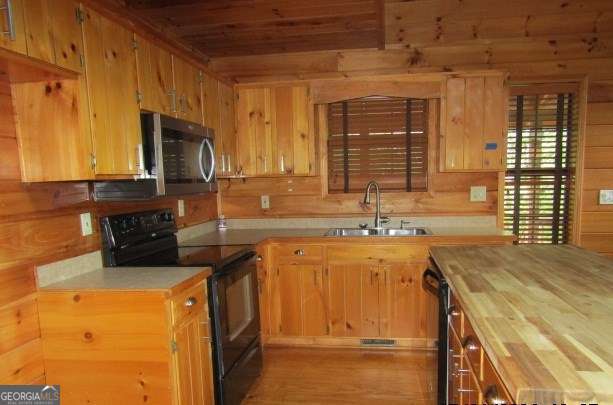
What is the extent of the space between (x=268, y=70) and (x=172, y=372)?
2477 mm

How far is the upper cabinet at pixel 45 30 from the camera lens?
46.5 inches

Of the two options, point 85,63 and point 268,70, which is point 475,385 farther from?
point 268,70

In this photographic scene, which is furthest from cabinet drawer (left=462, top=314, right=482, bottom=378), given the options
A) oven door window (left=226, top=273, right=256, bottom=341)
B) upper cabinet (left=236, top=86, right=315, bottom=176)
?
upper cabinet (left=236, top=86, right=315, bottom=176)

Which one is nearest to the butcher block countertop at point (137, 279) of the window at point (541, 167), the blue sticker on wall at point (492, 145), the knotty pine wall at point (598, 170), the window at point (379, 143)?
the window at point (379, 143)

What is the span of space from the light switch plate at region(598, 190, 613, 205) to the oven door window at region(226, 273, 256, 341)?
2810 millimetres

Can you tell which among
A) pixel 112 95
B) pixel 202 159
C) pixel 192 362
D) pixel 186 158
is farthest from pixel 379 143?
pixel 192 362

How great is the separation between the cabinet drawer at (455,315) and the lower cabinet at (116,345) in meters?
1.11

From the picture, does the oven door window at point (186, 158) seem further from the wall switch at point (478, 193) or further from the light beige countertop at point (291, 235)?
the wall switch at point (478, 193)

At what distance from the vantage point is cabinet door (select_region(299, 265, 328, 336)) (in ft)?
9.03

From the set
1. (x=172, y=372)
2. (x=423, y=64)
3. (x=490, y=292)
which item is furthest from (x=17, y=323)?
(x=423, y=64)

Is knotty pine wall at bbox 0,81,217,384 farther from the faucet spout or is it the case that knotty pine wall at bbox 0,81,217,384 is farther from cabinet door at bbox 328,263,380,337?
the faucet spout

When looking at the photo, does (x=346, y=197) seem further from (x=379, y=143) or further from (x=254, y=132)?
(x=254, y=132)

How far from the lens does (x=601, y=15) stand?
9.09 ft

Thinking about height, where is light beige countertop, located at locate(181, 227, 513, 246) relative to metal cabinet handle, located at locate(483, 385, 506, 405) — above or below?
above
